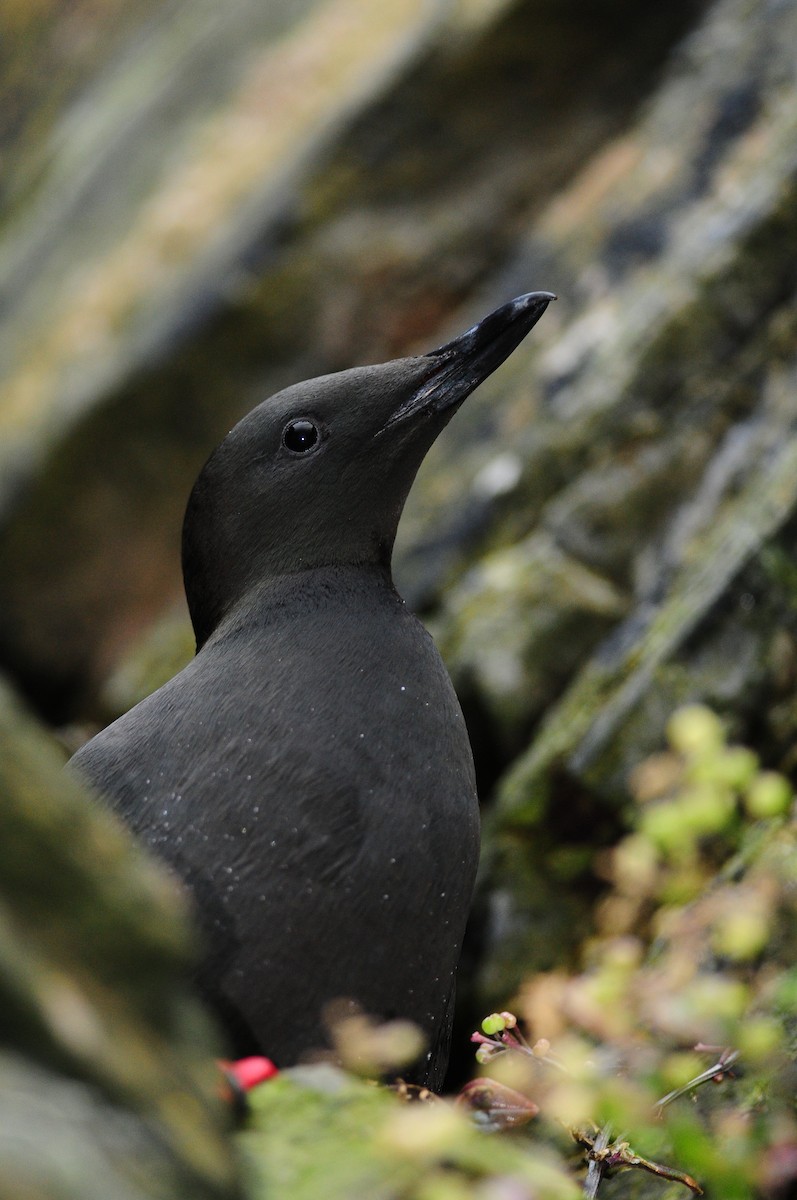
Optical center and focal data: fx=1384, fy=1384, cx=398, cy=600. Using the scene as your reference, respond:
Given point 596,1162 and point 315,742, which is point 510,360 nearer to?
point 315,742

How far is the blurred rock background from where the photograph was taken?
5.01 meters

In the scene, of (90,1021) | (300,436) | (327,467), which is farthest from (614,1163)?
(300,436)

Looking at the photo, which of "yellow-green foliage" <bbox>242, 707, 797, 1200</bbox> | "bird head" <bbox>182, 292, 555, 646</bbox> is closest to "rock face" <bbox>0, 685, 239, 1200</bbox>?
"yellow-green foliage" <bbox>242, 707, 797, 1200</bbox>

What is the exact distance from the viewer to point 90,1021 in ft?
4.98

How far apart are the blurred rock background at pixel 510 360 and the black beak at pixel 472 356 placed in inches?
52.6

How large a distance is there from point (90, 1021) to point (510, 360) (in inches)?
237

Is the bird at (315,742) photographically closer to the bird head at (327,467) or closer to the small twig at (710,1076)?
the bird head at (327,467)

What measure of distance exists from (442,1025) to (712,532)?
273cm

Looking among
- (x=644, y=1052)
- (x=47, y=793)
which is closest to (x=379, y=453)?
(x=644, y=1052)

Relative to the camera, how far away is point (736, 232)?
5.98 m

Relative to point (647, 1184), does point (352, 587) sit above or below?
above

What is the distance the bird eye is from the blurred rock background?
62.3 inches

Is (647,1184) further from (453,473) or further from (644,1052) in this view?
(453,473)

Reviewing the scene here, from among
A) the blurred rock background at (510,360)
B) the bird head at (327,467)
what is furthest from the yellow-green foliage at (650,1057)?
the bird head at (327,467)
